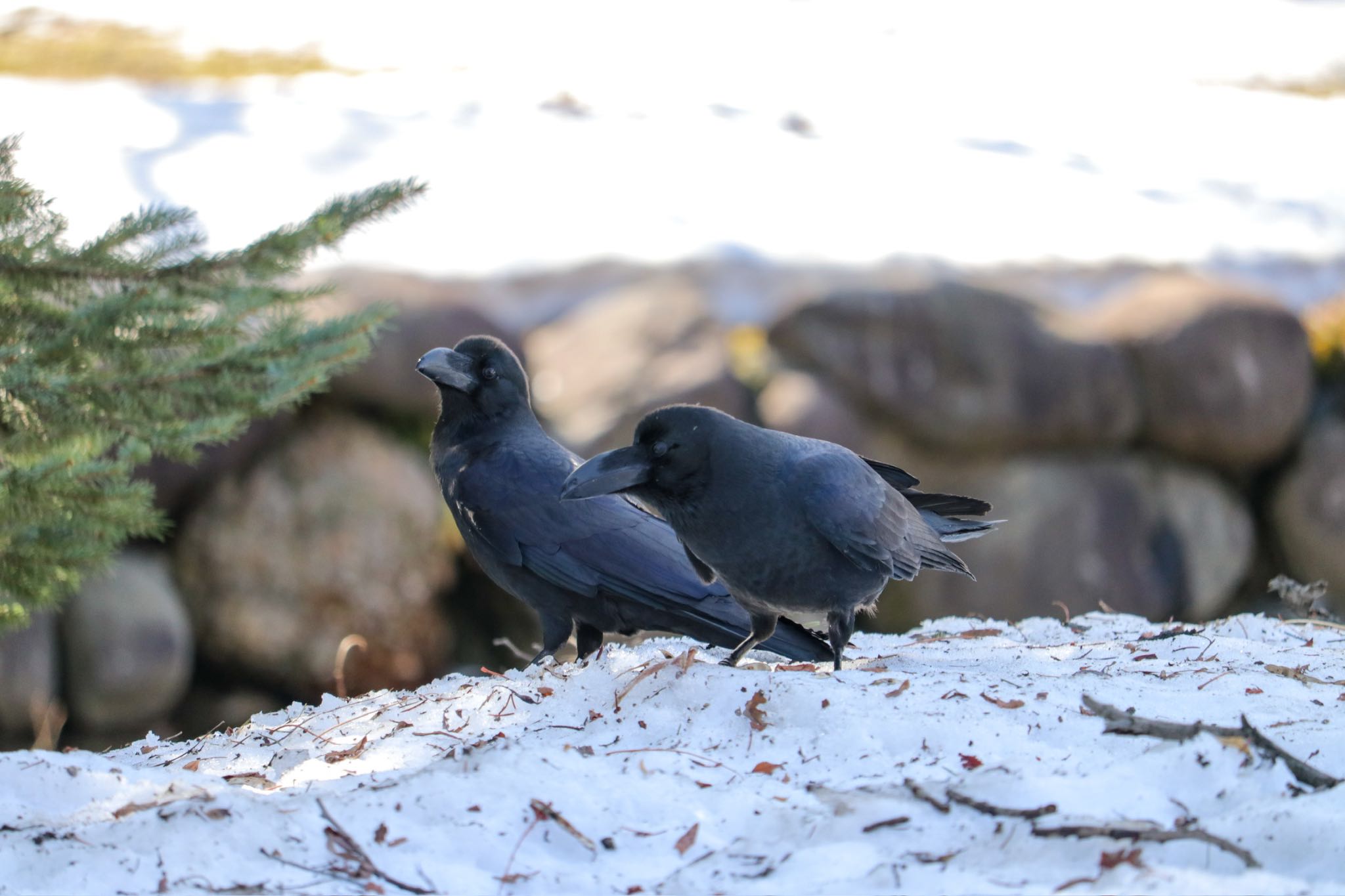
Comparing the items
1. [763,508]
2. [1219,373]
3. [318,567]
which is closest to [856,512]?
[763,508]

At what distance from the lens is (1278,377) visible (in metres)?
9.05

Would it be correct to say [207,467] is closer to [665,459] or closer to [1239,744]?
[665,459]

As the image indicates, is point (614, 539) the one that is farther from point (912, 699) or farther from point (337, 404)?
point (337, 404)

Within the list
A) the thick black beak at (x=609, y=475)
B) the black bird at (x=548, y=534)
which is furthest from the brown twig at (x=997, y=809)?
the black bird at (x=548, y=534)

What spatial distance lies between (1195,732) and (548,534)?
81.6 inches

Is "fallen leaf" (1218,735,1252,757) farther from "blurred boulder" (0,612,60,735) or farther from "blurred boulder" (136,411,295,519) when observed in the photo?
"blurred boulder" (0,612,60,735)

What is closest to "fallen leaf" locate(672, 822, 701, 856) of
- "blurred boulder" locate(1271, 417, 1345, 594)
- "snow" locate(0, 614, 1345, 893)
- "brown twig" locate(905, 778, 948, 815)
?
"snow" locate(0, 614, 1345, 893)

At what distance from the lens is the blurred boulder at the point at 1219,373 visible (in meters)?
9.00

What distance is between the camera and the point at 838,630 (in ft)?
11.0

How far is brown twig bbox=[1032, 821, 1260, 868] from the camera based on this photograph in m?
1.93

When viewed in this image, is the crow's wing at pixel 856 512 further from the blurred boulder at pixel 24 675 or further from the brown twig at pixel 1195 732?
the blurred boulder at pixel 24 675

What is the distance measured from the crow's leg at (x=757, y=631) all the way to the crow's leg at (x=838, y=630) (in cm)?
15

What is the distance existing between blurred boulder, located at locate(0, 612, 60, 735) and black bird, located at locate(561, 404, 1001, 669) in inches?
187

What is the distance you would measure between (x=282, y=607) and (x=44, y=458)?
14.8 feet
